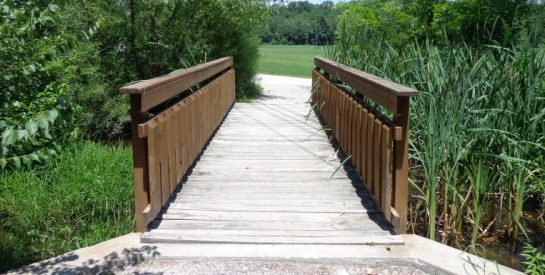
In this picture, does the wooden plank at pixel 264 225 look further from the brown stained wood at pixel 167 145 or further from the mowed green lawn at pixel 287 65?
the mowed green lawn at pixel 287 65

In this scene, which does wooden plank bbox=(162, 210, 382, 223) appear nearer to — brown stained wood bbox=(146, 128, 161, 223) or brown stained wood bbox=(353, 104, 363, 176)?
brown stained wood bbox=(146, 128, 161, 223)

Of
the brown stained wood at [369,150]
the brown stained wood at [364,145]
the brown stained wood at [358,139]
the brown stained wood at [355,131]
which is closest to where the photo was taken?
the brown stained wood at [369,150]

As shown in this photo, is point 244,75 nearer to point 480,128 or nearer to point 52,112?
point 480,128

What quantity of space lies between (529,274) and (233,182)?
2.49m

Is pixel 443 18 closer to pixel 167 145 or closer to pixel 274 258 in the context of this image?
pixel 167 145

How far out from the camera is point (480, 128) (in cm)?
381

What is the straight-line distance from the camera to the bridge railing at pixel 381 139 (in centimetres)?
358

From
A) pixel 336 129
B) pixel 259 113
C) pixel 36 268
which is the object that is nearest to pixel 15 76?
pixel 36 268

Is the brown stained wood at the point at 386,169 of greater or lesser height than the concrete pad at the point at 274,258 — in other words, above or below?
above

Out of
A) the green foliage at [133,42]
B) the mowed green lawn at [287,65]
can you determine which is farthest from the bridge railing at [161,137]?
the mowed green lawn at [287,65]

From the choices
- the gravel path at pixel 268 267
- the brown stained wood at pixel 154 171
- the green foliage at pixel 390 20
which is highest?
the green foliage at pixel 390 20

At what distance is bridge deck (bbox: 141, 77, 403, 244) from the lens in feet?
12.0

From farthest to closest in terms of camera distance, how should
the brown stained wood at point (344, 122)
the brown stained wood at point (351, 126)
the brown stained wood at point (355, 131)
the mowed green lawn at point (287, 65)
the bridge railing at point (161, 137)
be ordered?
the mowed green lawn at point (287, 65) < the brown stained wood at point (344, 122) < the brown stained wood at point (351, 126) < the brown stained wood at point (355, 131) < the bridge railing at point (161, 137)

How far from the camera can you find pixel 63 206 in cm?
537
